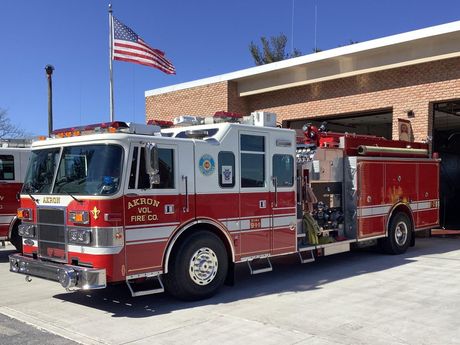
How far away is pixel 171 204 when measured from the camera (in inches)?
270

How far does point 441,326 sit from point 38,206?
5435mm

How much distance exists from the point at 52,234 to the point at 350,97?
11479 millimetres

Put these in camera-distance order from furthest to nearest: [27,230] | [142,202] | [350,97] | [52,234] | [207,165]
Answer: [350,97] < [27,230] < [207,165] < [52,234] < [142,202]

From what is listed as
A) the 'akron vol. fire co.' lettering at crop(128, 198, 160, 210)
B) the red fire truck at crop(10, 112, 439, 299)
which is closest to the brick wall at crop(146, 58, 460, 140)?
the red fire truck at crop(10, 112, 439, 299)

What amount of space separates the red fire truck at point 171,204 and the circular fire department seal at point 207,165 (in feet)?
0.05

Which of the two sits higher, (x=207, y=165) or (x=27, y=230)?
(x=207, y=165)

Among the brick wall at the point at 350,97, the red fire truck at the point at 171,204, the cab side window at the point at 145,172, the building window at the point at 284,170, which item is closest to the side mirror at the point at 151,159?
the red fire truck at the point at 171,204

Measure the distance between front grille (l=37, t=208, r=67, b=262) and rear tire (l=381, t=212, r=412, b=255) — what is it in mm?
6992

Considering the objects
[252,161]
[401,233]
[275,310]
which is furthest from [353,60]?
[275,310]

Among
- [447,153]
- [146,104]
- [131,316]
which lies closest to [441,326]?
[131,316]

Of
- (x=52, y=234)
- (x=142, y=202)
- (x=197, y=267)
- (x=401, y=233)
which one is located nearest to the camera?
(x=142, y=202)

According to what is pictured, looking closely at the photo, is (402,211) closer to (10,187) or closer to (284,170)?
(284,170)

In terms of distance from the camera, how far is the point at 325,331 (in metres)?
5.64

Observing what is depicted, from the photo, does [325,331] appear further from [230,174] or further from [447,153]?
[447,153]
